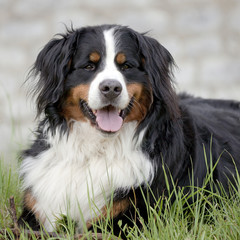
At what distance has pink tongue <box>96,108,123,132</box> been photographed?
3350 mm

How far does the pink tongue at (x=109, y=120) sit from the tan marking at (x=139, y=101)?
0.26ft

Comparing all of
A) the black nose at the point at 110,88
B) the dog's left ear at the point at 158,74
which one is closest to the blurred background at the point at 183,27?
the dog's left ear at the point at 158,74

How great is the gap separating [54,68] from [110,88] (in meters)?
0.47

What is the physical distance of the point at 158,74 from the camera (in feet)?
11.5


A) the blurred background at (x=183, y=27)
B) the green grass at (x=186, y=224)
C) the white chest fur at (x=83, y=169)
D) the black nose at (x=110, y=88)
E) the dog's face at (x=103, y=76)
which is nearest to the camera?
the green grass at (x=186, y=224)

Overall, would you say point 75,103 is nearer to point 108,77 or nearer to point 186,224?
point 108,77

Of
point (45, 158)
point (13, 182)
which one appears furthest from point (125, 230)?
point (13, 182)

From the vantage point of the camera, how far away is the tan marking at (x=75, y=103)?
334cm

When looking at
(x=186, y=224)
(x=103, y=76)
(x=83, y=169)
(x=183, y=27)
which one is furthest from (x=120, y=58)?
(x=183, y=27)

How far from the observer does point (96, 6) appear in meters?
7.45

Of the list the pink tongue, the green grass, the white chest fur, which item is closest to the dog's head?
the pink tongue

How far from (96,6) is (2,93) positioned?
176 cm

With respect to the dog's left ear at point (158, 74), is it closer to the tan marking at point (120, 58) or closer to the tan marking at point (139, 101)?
the tan marking at point (139, 101)

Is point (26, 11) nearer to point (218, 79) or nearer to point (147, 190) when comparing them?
point (218, 79)
